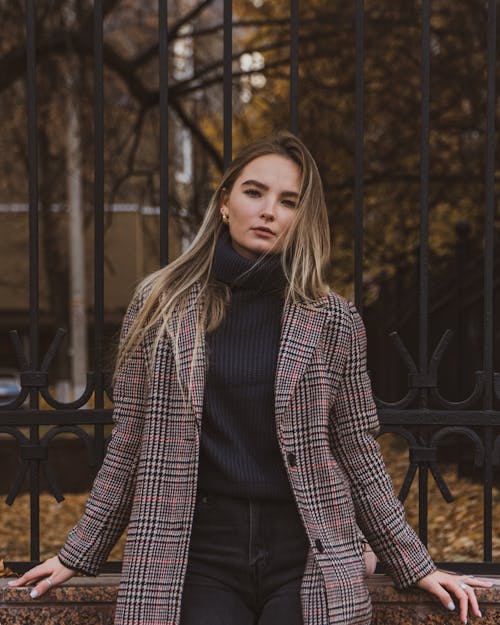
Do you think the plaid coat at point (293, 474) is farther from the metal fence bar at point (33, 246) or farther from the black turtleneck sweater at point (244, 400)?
the metal fence bar at point (33, 246)

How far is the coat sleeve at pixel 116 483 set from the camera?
7.77 ft

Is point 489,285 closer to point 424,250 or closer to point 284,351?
point 424,250

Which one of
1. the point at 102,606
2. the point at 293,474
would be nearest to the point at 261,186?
the point at 293,474

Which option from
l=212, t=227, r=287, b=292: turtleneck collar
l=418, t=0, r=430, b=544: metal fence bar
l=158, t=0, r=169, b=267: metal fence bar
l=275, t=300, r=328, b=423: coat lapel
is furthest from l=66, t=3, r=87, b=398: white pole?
l=275, t=300, r=328, b=423: coat lapel

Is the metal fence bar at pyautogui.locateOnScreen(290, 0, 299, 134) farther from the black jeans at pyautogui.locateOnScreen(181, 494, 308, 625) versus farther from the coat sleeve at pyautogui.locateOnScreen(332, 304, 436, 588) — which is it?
the black jeans at pyautogui.locateOnScreen(181, 494, 308, 625)

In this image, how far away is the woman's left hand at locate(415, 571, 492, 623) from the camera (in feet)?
8.02

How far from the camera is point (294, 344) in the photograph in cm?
231

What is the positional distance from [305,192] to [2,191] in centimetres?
2177

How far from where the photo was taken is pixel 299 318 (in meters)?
2.35

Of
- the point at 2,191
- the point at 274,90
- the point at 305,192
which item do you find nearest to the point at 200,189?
the point at 274,90

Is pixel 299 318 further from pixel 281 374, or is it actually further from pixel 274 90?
pixel 274 90

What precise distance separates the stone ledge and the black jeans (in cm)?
48

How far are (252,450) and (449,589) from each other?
72 cm

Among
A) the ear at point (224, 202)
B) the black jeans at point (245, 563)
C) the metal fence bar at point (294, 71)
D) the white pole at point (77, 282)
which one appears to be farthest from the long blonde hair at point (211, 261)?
the white pole at point (77, 282)
